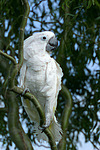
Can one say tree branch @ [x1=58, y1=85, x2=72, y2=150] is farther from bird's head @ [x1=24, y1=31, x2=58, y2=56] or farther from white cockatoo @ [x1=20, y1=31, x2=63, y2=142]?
bird's head @ [x1=24, y1=31, x2=58, y2=56]

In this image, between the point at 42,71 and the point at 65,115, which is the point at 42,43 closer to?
the point at 42,71

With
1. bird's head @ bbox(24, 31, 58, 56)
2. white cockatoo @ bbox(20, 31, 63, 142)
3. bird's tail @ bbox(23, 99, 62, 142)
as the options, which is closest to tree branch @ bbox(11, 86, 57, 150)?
white cockatoo @ bbox(20, 31, 63, 142)

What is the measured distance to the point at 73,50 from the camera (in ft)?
9.69

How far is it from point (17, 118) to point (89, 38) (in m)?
1.12

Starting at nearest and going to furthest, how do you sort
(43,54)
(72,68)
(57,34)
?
(43,54), (57,34), (72,68)

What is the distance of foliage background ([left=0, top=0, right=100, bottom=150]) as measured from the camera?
9.05 feet

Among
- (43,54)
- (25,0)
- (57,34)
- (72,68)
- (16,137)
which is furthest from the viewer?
(72,68)

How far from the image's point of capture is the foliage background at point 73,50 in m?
2.76

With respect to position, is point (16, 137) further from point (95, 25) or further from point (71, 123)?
point (95, 25)

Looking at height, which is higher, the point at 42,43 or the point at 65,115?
the point at 42,43

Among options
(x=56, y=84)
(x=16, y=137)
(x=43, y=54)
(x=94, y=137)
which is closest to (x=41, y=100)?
(x=56, y=84)

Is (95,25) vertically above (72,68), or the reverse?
(95,25)

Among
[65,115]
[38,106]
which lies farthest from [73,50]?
[38,106]

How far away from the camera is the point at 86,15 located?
2.97 metres
